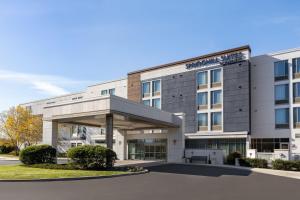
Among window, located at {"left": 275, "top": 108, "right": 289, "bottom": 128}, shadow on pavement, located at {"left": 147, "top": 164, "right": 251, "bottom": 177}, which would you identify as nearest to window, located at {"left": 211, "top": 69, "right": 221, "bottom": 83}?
window, located at {"left": 275, "top": 108, "right": 289, "bottom": 128}

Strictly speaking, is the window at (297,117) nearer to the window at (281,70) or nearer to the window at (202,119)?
the window at (281,70)

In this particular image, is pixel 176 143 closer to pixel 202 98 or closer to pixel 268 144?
pixel 202 98

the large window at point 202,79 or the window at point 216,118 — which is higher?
the large window at point 202,79

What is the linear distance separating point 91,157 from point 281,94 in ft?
82.5

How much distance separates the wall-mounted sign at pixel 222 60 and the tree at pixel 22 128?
90.5 ft

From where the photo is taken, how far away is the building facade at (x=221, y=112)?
36050 millimetres

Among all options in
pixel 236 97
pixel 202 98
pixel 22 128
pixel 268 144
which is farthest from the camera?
pixel 22 128

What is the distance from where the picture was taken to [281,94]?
38.6m

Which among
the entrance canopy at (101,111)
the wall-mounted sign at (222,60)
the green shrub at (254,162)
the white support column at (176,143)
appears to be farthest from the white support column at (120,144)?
the green shrub at (254,162)

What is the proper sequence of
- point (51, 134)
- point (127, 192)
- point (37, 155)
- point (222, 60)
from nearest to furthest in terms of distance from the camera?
point (127, 192) < point (37, 155) < point (51, 134) < point (222, 60)

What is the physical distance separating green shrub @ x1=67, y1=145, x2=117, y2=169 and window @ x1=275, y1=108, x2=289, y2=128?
75.4ft

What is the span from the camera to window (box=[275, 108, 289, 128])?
37906 mm

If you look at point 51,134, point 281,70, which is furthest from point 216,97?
point 51,134

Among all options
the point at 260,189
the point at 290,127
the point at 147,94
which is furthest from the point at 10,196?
the point at 147,94
